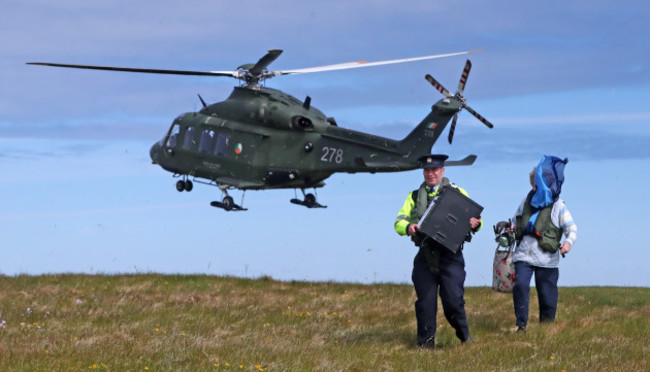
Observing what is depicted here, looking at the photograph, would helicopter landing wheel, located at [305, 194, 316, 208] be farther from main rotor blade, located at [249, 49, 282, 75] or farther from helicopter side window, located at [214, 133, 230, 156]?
main rotor blade, located at [249, 49, 282, 75]

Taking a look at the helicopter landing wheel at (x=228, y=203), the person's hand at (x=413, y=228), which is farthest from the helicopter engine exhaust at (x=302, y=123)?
the person's hand at (x=413, y=228)

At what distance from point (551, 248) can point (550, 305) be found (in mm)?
1140

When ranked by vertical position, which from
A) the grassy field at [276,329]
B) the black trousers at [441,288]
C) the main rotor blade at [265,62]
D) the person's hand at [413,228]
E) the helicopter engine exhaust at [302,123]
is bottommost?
the grassy field at [276,329]

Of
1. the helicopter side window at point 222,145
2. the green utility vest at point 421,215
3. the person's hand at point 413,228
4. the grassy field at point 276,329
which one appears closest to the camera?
the grassy field at point 276,329

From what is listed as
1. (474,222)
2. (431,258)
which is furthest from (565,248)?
(431,258)

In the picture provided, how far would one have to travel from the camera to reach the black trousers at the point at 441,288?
10.2 meters

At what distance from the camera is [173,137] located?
27.9 metres

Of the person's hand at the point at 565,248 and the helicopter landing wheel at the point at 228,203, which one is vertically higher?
the helicopter landing wheel at the point at 228,203

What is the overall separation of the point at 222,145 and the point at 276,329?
517 inches

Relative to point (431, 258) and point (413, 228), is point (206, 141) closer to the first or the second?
point (431, 258)

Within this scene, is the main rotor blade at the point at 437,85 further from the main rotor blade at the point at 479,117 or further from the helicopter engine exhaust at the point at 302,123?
the helicopter engine exhaust at the point at 302,123

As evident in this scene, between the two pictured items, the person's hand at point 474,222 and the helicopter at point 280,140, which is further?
the helicopter at point 280,140

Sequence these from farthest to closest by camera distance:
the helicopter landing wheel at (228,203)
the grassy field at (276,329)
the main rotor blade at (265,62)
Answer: the helicopter landing wheel at (228,203), the main rotor blade at (265,62), the grassy field at (276,329)

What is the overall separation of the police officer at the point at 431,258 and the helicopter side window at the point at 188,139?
1749cm
